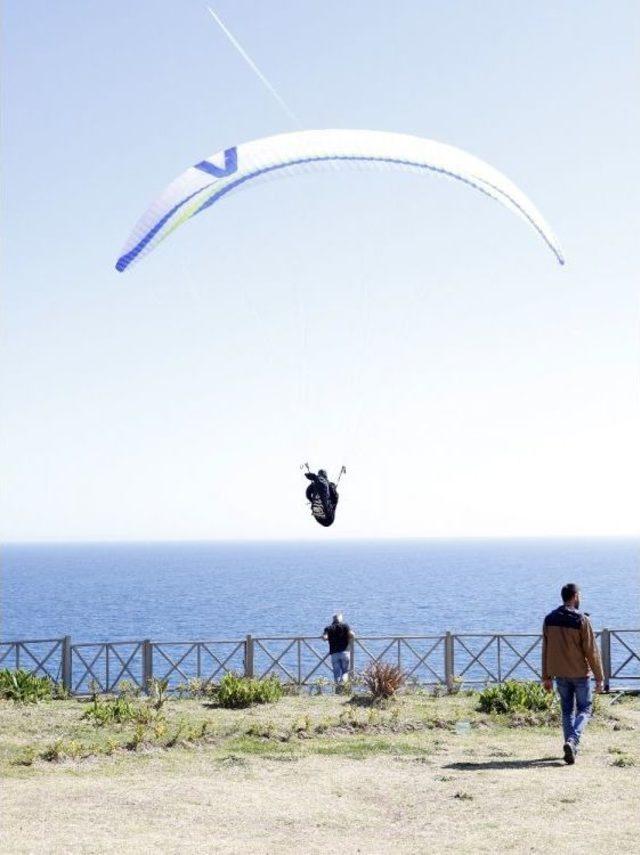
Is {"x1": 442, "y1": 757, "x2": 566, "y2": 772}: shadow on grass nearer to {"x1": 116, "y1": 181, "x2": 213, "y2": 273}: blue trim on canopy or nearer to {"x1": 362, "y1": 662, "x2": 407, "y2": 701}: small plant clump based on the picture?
{"x1": 362, "y1": 662, "x2": 407, "y2": 701}: small plant clump

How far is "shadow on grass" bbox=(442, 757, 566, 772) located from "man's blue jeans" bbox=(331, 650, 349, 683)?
6.85 meters

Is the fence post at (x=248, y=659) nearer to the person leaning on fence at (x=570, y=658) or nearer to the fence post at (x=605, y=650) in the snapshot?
the fence post at (x=605, y=650)

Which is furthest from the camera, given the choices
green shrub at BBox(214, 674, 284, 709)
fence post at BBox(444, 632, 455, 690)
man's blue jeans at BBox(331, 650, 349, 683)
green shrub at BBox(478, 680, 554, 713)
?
man's blue jeans at BBox(331, 650, 349, 683)

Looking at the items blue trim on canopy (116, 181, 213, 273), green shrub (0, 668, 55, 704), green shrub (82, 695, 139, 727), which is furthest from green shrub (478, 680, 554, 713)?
blue trim on canopy (116, 181, 213, 273)

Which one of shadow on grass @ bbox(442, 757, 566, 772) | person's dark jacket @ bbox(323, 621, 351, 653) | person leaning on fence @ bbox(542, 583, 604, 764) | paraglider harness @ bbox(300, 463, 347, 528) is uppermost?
paraglider harness @ bbox(300, 463, 347, 528)

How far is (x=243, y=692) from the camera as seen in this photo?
16375 millimetres

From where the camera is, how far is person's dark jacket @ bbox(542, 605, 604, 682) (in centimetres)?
1177

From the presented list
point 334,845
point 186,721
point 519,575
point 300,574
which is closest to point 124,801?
point 334,845

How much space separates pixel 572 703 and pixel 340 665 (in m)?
7.68

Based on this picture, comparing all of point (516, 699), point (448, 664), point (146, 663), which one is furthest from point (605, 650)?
point (146, 663)

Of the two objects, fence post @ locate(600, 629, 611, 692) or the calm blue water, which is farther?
the calm blue water

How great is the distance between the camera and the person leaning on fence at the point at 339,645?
61.7ft

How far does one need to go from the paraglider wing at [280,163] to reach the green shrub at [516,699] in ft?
26.4

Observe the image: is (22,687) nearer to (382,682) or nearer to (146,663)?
(146,663)
